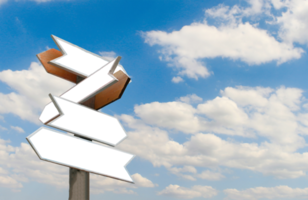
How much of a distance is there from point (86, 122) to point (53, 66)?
3399 mm

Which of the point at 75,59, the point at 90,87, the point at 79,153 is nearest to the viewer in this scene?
the point at 79,153

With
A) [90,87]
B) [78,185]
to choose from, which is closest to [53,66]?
[90,87]

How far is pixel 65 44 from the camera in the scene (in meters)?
11.6

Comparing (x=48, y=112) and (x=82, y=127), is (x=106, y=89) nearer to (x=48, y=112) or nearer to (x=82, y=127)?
(x=82, y=127)

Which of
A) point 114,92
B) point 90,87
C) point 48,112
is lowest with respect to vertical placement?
point 48,112

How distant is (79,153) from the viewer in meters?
9.31

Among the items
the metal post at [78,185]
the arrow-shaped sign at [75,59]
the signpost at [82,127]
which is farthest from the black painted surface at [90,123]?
the arrow-shaped sign at [75,59]

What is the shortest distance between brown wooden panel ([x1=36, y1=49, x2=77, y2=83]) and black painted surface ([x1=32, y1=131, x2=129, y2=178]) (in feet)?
11.8

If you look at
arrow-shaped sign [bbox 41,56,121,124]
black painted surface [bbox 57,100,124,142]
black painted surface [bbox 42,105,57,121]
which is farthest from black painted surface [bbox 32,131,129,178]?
black painted surface [bbox 42,105,57,121]

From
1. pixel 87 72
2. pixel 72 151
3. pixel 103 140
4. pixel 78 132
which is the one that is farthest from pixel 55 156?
pixel 87 72

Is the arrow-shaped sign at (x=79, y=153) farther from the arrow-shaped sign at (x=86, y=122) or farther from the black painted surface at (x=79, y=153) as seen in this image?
the arrow-shaped sign at (x=86, y=122)

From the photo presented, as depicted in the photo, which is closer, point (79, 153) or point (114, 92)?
point (79, 153)

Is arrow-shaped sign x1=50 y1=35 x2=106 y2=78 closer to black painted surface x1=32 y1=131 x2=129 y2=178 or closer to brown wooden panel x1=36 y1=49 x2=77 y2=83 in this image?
brown wooden panel x1=36 y1=49 x2=77 y2=83

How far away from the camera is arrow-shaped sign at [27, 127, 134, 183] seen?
8.74m
